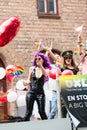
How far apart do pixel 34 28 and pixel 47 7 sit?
41.2 inches

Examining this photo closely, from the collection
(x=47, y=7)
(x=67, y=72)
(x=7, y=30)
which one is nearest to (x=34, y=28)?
(x=47, y=7)

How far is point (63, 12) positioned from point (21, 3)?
5.73 feet

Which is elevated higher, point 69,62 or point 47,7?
point 47,7

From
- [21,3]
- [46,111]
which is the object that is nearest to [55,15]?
[21,3]

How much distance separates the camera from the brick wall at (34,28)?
51.3ft

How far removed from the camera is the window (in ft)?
54.1

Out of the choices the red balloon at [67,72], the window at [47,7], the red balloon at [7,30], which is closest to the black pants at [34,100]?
the red balloon at [67,72]

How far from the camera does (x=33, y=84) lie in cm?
722

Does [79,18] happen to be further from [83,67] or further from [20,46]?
[83,67]

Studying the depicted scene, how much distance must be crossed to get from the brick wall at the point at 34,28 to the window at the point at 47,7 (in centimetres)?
19

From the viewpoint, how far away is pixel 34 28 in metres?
16.2

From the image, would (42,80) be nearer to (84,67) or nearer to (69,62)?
(69,62)

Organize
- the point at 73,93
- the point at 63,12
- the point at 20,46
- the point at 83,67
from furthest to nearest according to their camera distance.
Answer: the point at 63,12 < the point at 20,46 < the point at 83,67 < the point at 73,93

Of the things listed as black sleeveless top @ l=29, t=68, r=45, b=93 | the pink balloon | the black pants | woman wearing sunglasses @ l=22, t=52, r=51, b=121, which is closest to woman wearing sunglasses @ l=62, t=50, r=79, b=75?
the pink balloon
